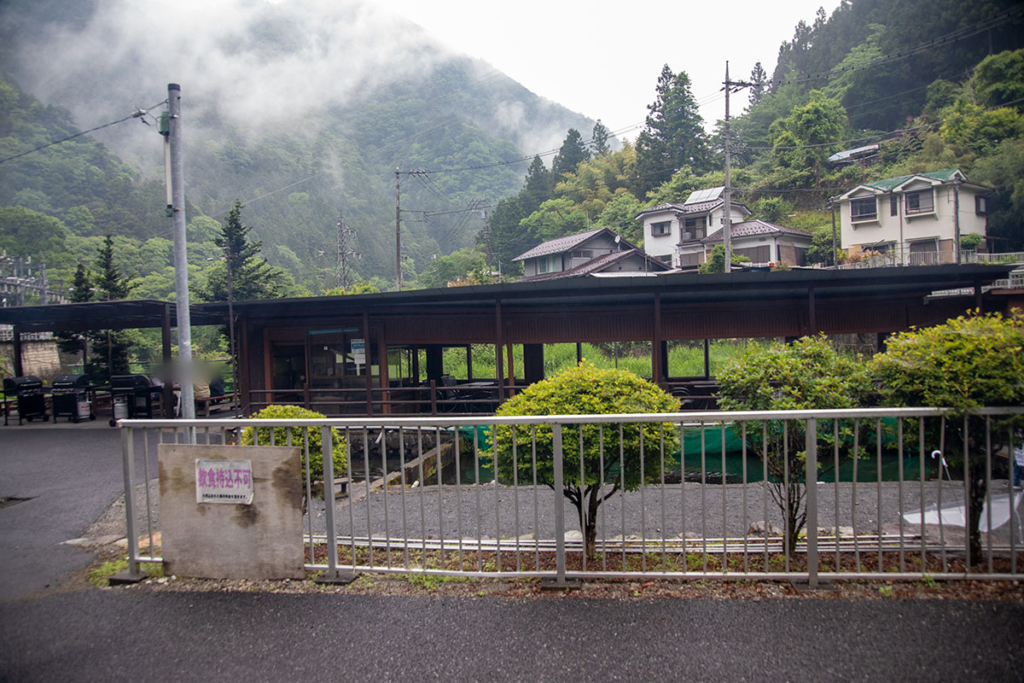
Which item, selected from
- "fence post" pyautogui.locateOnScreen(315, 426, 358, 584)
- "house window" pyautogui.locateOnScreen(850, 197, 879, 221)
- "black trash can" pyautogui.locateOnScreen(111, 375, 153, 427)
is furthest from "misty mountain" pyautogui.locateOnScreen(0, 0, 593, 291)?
"house window" pyautogui.locateOnScreen(850, 197, 879, 221)

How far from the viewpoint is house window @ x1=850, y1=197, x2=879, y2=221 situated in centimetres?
3709

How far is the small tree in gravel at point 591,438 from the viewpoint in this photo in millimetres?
3949

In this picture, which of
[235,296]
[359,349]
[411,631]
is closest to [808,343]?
[411,631]

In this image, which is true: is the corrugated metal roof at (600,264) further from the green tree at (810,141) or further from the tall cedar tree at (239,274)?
the green tree at (810,141)

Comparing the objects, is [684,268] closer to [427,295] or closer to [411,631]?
[427,295]

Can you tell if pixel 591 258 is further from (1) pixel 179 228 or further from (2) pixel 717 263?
(1) pixel 179 228

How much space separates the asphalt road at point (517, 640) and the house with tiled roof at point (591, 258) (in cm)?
3407

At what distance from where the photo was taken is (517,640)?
3.16m

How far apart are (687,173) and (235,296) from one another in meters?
37.7

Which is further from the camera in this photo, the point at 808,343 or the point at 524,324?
the point at 524,324

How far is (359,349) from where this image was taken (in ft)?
47.5

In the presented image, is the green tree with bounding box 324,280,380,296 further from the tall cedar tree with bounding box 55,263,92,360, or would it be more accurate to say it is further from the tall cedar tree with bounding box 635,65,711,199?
the tall cedar tree with bounding box 635,65,711,199

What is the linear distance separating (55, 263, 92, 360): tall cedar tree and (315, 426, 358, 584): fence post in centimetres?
2542

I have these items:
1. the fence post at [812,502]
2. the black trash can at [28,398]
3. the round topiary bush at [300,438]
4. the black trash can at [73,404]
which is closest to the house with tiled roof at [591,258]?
the black trash can at [73,404]
